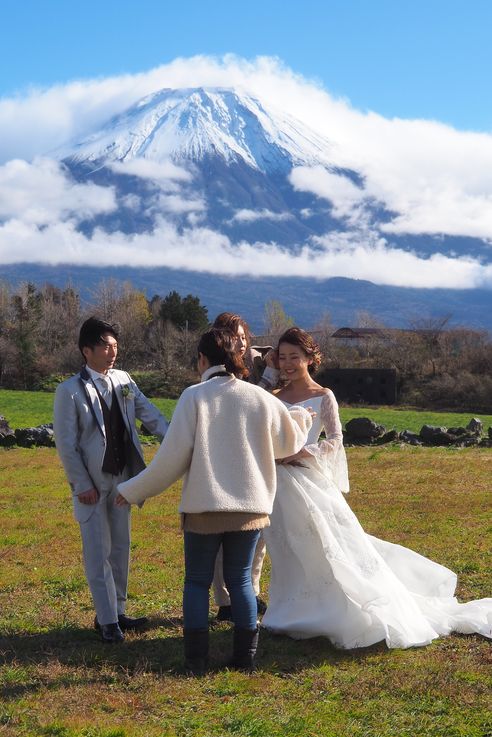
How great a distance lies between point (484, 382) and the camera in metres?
62.6

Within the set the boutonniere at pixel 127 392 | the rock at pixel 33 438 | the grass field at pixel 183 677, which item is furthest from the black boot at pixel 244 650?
the rock at pixel 33 438

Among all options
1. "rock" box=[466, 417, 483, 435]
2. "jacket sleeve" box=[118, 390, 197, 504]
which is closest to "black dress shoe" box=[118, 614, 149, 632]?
"jacket sleeve" box=[118, 390, 197, 504]

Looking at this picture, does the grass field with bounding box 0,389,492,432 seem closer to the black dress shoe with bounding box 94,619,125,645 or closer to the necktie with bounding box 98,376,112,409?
the necktie with bounding box 98,376,112,409

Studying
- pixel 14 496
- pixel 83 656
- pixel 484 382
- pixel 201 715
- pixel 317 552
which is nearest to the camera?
pixel 201 715

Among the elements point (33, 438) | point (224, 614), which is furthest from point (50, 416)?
point (224, 614)

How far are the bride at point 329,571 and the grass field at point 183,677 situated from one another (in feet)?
0.47

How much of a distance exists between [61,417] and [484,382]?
193 feet

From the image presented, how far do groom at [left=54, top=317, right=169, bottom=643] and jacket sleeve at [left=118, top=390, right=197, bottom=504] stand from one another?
2.49ft

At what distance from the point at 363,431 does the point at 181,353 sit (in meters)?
51.9

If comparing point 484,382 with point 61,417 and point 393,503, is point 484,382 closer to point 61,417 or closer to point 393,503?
point 393,503

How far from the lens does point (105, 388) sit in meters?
6.82

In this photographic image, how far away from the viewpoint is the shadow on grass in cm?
578

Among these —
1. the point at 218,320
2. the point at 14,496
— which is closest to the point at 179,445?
the point at 218,320

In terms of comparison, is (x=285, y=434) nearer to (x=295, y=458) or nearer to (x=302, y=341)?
(x=295, y=458)
